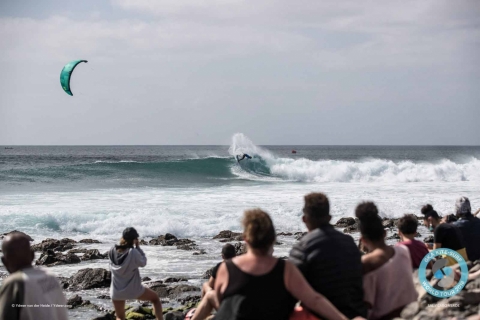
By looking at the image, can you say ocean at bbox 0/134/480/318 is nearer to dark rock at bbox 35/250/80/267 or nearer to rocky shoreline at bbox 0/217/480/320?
dark rock at bbox 35/250/80/267

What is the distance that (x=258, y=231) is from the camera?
3348mm

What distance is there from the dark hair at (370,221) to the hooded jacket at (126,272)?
2850mm

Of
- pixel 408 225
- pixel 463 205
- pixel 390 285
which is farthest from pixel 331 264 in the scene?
pixel 463 205

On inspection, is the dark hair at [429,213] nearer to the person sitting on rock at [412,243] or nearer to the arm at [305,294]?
the person sitting on rock at [412,243]

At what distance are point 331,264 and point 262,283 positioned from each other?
1.66ft

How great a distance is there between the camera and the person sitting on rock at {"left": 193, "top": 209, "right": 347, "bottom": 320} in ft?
11.1

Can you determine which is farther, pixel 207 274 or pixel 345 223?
pixel 345 223

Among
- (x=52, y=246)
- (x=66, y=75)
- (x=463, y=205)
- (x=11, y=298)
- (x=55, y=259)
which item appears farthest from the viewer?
(x=66, y=75)

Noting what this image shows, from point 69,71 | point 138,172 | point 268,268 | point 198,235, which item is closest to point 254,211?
point 268,268

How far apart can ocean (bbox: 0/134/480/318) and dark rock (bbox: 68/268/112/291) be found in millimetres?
968

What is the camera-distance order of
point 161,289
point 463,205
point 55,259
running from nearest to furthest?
1. point 463,205
2. point 161,289
3. point 55,259

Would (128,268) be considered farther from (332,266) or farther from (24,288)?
(332,266)

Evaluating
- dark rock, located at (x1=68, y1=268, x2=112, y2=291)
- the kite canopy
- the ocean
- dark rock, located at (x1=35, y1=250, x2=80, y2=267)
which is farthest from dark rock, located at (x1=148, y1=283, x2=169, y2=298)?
the kite canopy

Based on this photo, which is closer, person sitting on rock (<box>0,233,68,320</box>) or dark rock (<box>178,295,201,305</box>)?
person sitting on rock (<box>0,233,68,320</box>)
